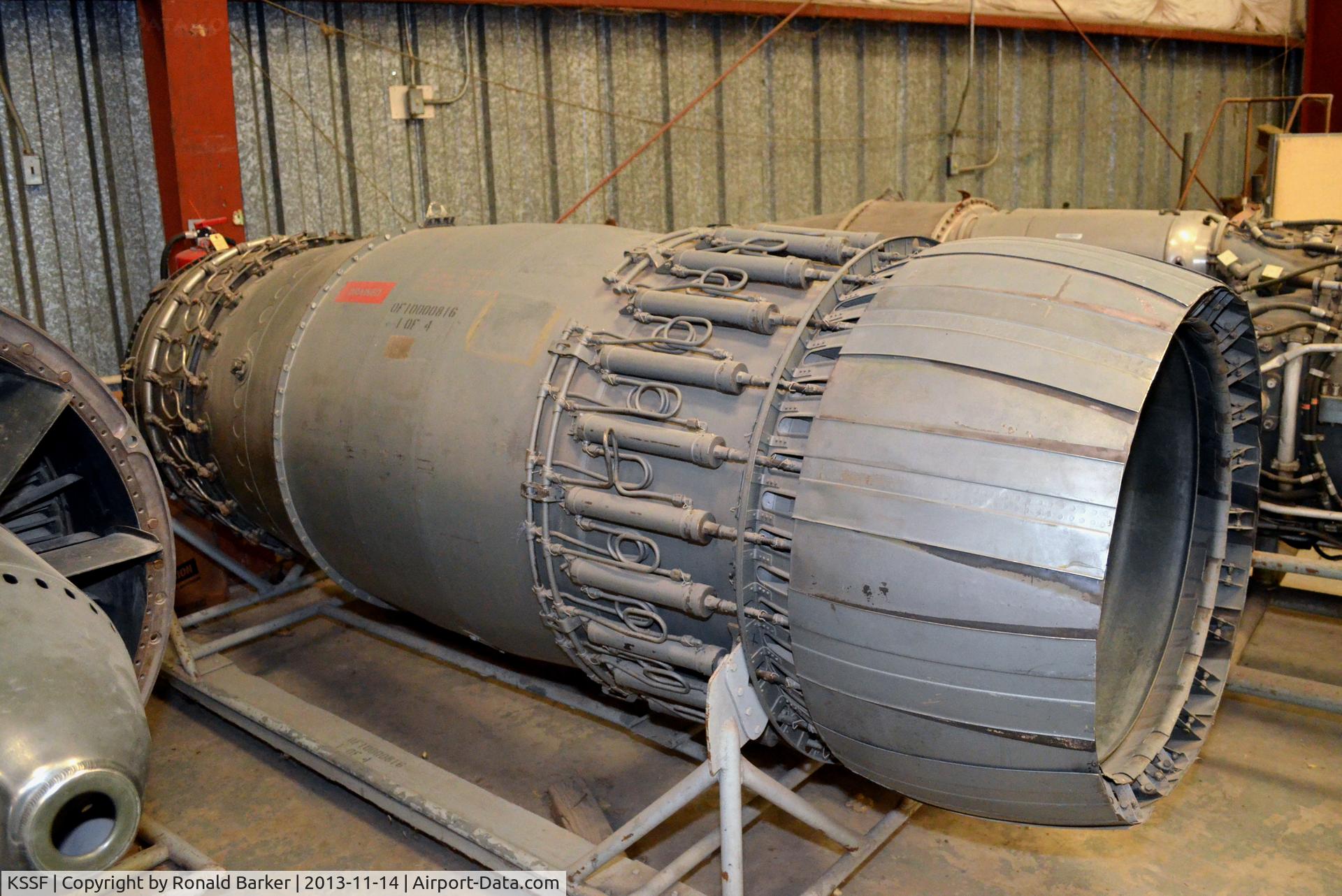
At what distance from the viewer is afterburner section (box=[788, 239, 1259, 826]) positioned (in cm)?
225

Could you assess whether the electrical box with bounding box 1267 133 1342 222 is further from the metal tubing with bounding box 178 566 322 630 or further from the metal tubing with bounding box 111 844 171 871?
the metal tubing with bounding box 111 844 171 871

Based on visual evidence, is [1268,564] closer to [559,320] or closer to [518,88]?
[559,320]

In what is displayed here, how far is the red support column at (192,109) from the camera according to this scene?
18.4 ft

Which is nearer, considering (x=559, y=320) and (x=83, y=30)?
(x=559, y=320)

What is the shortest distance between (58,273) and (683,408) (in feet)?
15.9

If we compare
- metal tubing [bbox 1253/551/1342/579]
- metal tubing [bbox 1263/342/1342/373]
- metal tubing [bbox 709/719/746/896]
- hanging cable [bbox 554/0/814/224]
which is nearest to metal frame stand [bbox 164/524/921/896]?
metal tubing [bbox 709/719/746/896]

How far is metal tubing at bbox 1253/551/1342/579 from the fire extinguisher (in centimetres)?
485

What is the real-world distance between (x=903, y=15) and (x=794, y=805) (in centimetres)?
811

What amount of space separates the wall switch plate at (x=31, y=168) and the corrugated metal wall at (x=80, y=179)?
0.03 metres

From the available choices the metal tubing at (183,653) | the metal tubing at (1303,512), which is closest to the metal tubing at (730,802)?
the metal tubing at (1303,512)

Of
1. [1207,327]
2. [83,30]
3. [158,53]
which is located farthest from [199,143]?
[1207,327]

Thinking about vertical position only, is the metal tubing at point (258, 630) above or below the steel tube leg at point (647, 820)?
below

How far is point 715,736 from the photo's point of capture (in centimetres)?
277

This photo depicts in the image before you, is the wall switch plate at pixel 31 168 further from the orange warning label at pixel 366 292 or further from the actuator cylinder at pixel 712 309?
the actuator cylinder at pixel 712 309
